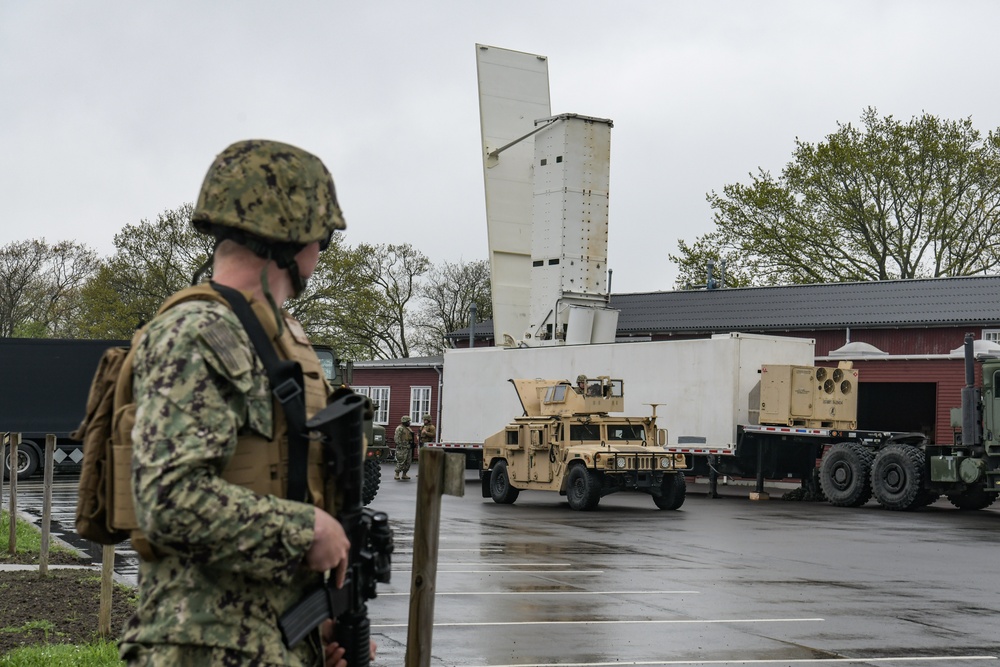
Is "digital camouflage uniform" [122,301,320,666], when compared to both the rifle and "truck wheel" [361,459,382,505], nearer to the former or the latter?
the rifle

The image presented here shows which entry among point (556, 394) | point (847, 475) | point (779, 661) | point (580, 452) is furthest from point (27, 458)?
point (779, 661)

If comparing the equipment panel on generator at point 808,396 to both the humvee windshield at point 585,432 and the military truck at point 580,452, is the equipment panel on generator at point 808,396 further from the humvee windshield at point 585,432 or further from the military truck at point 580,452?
→ the humvee windshield at point 585,432

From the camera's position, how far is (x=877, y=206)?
5106cm

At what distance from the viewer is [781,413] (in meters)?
27.3

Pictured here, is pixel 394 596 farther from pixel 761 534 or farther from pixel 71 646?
pixel 761 534

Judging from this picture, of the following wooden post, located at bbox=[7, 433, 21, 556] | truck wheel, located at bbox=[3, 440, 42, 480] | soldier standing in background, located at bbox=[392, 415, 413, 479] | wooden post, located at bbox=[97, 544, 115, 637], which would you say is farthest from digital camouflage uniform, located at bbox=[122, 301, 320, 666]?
soldier standing in background, located at bbox=[392, 415, 413, 479]

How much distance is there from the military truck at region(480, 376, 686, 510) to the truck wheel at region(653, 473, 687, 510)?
0.06 feet

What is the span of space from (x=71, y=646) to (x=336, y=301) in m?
52.5

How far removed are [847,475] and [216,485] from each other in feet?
78.8

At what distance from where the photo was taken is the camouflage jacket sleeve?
112 inches

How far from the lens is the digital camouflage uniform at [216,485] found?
9.35 feet

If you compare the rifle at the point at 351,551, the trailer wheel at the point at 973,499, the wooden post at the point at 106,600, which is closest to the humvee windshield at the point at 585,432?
the trailer wheel at the point at 973,499

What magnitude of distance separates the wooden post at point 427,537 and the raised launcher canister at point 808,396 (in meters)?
22.7

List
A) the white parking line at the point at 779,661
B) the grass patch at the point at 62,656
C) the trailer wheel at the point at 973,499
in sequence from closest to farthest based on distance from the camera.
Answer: the grass patch at the point at 62,656 → the white parking line at the point at 779,661 → the trailer wheel at the point at 973,499
